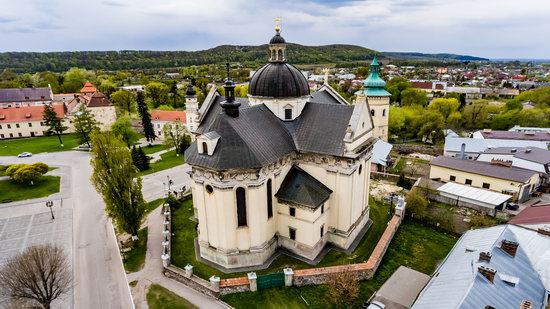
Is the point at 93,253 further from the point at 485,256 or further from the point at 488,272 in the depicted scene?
the point at 485,256

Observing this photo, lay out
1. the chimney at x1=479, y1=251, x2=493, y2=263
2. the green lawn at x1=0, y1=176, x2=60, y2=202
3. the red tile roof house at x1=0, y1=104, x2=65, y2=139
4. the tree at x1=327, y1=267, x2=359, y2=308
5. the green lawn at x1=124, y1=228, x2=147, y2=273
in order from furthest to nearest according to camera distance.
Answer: the red tile roof house at x1=0, y1=104, x2=65, y2=139 < the green lawn at x1=0, y1=176, x2=60, y2=202 < the green lawn at x1=124, y1=228, x2=147, y2=273 < the tree at x1=327, y1=267, x2=359, y2=308 < the chimney at x1=479, y1=251, x2=493, y2=263

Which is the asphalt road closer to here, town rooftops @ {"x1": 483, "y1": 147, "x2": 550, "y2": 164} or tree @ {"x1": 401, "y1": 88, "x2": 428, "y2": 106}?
town rooftops @ {"x1": 483, "y1": 147, "x2": 550, "y2": 164}

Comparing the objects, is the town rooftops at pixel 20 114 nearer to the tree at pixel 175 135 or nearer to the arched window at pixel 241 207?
the tree at pixel 175 135

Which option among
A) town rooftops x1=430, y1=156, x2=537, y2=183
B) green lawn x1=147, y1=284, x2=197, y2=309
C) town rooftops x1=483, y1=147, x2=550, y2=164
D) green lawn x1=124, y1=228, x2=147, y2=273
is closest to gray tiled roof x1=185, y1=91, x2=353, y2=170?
green lawn x1=147, y1=284, x2=197, y2=309

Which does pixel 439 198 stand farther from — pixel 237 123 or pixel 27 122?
pixel 27 122

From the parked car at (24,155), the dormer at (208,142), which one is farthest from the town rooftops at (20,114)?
the dormer at (208,142)

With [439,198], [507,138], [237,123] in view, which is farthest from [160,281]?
[507,138]
